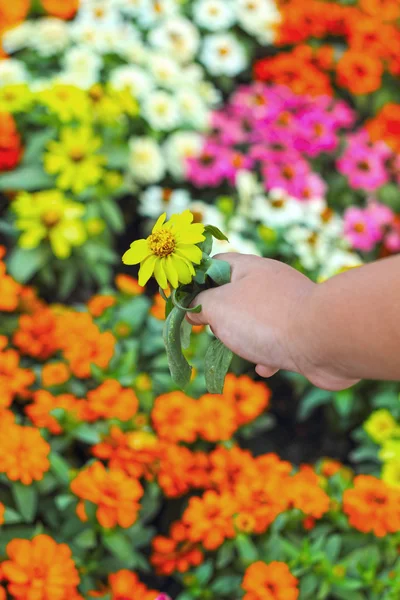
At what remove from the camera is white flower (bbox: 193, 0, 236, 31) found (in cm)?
265

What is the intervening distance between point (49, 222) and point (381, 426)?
0.93 metres

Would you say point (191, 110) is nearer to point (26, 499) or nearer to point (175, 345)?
point (26, 499)

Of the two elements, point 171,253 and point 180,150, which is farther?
point 180,150

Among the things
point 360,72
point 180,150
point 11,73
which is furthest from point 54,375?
point 360,72

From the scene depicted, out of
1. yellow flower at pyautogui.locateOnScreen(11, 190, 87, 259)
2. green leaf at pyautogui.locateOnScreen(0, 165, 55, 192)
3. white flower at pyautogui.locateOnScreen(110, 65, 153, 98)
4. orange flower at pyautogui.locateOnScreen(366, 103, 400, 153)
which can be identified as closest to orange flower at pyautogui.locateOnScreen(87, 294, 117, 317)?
yellow flower at pyautogui.locateOnScreen(11, 190, 87, 259)

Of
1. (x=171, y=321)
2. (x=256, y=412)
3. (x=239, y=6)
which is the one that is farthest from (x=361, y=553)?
(x=239, y=6)

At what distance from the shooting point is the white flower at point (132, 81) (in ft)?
7.13

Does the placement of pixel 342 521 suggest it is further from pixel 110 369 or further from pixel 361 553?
pixel 110 369

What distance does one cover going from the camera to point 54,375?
1419mm

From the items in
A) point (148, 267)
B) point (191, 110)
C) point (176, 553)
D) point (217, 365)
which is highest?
point (148, 267)

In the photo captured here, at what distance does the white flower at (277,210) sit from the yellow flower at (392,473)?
2.58ft

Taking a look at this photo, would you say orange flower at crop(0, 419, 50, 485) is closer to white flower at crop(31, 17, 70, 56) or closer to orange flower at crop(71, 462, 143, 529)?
orange flower at crop(71, 462, 143, 529)

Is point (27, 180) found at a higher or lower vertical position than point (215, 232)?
lower

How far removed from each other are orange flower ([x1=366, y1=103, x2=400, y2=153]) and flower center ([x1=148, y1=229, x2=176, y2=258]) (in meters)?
1.88
